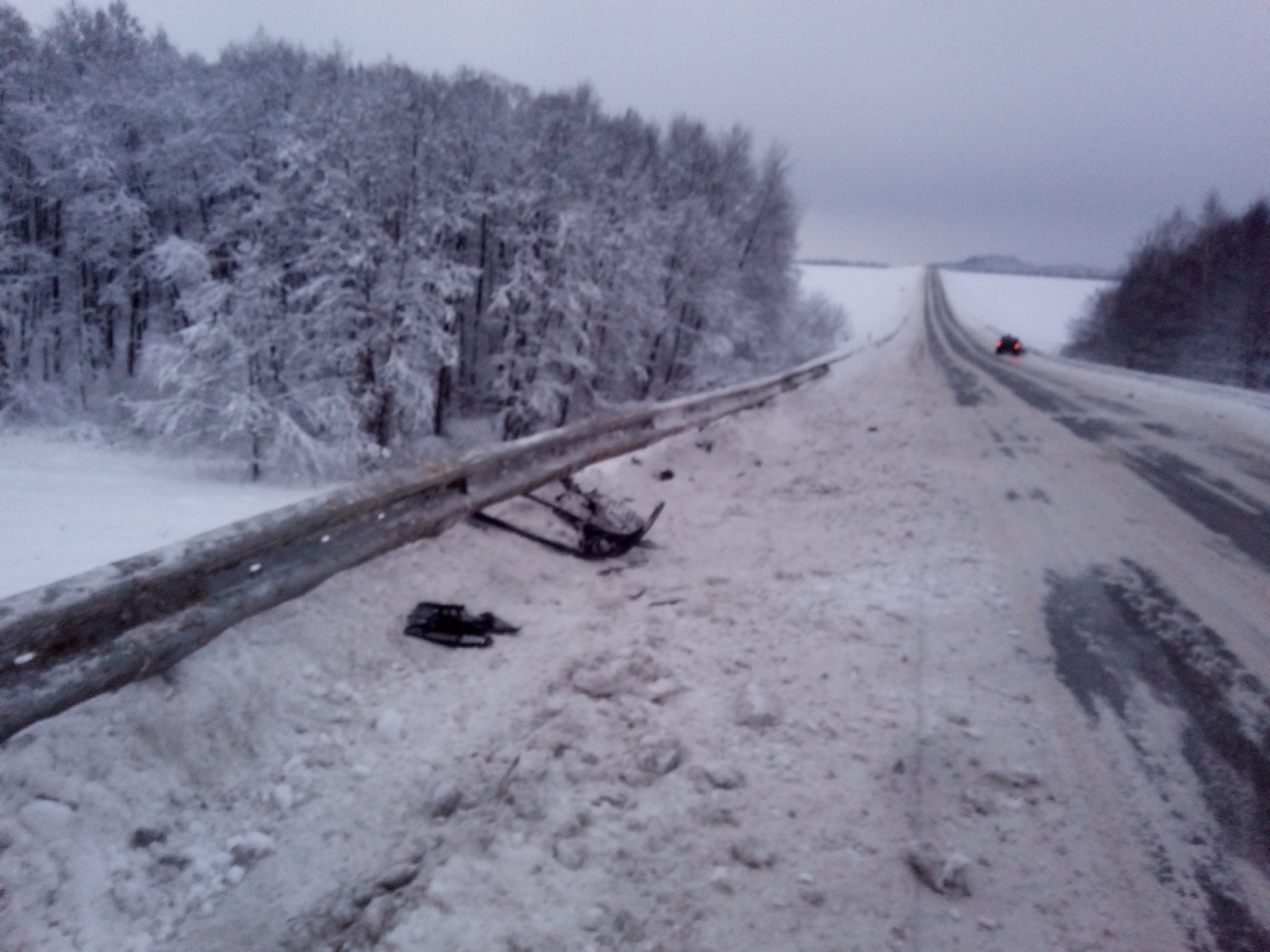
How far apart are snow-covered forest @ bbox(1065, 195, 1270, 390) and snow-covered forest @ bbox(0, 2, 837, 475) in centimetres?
2871

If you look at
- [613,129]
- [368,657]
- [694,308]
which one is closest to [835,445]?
[368,657]

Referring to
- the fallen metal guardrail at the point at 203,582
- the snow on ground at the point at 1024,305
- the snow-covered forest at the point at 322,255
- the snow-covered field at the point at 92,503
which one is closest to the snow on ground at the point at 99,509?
the snow-covered field at the point at 92,503

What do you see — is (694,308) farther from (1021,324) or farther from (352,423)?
(1021,324)

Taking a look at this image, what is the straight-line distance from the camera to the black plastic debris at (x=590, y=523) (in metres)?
5.26

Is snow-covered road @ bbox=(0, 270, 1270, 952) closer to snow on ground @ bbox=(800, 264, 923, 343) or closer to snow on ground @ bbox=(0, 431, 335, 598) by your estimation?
snow on ground @ bbox=(0, 431, 335, 598)

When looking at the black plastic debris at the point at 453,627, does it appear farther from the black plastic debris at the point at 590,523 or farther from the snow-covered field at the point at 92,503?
the snow-covered field at the point at 92,503

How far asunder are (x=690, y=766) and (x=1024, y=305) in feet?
358

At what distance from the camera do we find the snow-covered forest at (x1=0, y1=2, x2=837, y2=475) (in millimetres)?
18047

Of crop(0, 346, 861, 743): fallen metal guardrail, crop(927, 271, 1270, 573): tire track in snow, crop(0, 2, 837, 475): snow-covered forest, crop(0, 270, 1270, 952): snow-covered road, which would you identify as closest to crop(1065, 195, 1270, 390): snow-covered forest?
crop(0, 2, 837, 475): snow-covered forest

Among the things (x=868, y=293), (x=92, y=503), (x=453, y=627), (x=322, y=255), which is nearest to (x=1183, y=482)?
(x=453, y=627)

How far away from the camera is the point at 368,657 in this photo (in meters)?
3.58

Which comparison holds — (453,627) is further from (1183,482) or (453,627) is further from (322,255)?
(322,255)

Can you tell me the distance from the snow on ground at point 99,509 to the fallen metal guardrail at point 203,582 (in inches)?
35.2

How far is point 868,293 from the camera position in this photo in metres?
105
